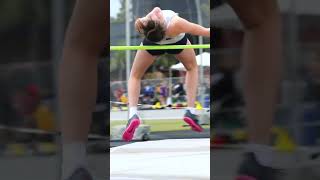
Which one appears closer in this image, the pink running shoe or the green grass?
the pink running shoe

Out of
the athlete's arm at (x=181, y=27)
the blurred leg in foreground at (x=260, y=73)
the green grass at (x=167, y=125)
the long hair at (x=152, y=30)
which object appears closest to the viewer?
the blurred leg in foreground at (x=260, y=73)

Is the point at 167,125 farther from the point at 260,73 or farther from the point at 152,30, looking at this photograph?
the point at 260,73

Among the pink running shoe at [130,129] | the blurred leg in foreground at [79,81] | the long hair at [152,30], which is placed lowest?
the pink running shoe at [130,129]

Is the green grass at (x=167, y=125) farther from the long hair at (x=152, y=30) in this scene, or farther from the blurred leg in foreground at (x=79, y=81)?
the blurred leg in foreground at (x=79, y=81)

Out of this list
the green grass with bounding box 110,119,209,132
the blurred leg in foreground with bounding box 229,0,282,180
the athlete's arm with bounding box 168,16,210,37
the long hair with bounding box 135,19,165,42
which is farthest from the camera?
the green grass with bounding box 110,119,209,132

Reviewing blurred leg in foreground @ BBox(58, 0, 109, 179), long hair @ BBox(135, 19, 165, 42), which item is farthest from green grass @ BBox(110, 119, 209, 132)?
blurred leg in foreground @ BBox(58, 0, 109, 179)

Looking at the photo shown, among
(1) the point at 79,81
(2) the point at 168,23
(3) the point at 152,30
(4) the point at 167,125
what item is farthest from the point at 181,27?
(1) the point at 79,81

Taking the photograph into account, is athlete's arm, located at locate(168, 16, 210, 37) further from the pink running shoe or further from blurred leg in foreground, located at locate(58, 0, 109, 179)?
blurred leg in foreground, located at locate(58, 0, 109, 179)

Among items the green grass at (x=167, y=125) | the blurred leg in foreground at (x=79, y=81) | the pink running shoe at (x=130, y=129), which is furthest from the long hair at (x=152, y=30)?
the blurred leg in foreground at (x=79, y=81)

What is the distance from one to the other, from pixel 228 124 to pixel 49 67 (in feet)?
1.31

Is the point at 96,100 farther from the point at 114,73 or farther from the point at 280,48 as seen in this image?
the point at 114,73

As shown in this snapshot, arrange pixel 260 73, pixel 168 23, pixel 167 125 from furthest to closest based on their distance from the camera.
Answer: pixel 167 125 → pixel 168 23 → pixel 260 73

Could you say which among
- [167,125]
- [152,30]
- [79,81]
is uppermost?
[152,30]

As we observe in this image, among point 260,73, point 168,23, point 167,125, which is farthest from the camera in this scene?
point 167,125
